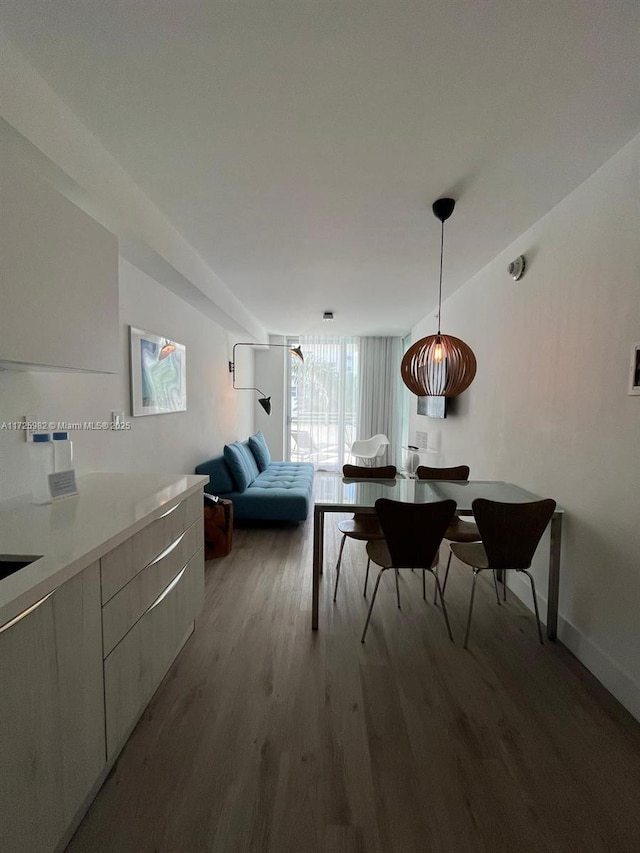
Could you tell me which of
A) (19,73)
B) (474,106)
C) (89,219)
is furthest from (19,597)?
(474,106)

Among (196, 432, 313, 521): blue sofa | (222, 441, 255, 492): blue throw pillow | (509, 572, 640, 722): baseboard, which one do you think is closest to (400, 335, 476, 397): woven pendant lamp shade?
(509, 572, 640, 722): baseboard

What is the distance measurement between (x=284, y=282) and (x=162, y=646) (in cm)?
→ 324

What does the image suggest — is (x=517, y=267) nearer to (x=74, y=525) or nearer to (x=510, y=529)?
(x=510, y=529)

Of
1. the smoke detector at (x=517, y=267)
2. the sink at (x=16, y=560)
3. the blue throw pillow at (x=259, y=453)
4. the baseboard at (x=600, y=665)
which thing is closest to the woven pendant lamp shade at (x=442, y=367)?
the smoke detector at (x=517, y=267)

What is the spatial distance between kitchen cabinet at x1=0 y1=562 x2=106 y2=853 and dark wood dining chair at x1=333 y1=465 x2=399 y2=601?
1.69 metres

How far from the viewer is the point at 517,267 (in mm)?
2637

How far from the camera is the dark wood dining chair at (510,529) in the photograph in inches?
79.7

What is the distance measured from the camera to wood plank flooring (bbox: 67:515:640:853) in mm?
1205

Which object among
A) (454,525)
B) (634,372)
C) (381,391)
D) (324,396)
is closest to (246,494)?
(454,525)

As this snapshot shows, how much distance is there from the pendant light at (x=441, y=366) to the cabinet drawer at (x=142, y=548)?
1756mm

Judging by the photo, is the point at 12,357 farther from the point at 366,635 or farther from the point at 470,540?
the point at 470,540

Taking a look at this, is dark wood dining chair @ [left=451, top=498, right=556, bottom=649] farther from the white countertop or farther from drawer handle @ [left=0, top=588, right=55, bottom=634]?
drawer handle @ [left=0, top=588, right=55, bottom=634]

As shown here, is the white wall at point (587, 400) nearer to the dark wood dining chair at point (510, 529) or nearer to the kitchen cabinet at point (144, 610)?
the dark wood dining chair at point (510, 529)

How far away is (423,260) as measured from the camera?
3127 millimetres
